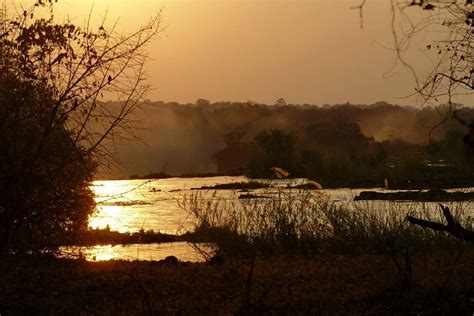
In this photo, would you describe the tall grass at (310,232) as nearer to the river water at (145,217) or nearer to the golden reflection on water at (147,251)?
the golden reflection on water at (147,251)

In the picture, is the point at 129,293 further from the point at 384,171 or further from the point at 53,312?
the point at 384,171

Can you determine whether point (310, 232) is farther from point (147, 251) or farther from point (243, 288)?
point (243, 288)

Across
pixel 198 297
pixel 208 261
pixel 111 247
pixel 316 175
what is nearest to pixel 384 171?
pixel 316 175

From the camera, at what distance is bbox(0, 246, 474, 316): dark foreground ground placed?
8977 mm

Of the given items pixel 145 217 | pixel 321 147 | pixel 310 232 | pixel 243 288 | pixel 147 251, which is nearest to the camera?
pixel 243 288

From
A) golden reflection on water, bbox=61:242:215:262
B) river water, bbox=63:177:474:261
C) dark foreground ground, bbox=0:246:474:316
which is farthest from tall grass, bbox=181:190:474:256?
dark foreground ground, bbox=0:246:474:316

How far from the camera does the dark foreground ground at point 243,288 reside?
29.5ft

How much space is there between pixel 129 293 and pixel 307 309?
8.67ft

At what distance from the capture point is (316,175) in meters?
63.6

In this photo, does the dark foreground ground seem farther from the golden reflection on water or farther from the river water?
the golden reflection on water

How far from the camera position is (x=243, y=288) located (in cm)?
1053

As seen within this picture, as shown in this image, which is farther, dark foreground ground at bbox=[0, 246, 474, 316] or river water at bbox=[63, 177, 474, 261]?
river water at bbox=[63, 177, 474, 261]

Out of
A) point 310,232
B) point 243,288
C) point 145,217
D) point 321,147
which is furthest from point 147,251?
point 321,147

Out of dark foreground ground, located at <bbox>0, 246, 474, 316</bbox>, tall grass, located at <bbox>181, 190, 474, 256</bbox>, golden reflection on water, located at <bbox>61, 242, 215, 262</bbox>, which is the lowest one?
golden reflection on water, located at <bbox>61, 242, 215, 262</bbox>
